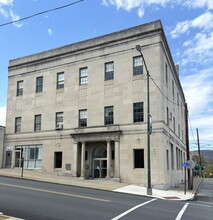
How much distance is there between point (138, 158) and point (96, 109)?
6.77 metres

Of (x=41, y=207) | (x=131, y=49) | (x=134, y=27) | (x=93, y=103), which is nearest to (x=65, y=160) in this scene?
(x=93, y=103)

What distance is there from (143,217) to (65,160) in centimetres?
2109

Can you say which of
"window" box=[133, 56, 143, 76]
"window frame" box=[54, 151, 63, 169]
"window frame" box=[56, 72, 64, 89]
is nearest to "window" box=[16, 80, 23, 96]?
"window frame" box=[56, 72, 64, 89]

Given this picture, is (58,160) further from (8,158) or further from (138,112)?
(138,112)

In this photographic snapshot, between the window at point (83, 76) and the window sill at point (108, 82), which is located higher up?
the window at point (83, 76)

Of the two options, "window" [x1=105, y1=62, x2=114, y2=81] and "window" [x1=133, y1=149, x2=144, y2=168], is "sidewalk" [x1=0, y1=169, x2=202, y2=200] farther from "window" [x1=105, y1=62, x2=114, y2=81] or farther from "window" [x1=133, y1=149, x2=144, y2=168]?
"window" [x1=105, y1=62, x2=114, y2=81]

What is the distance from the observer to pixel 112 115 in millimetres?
29531

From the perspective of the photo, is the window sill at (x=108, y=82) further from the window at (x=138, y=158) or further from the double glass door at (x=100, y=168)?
the double glass door at (x=100, y=168)

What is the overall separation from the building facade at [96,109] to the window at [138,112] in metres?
0.08

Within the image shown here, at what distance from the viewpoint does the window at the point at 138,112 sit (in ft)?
91.8

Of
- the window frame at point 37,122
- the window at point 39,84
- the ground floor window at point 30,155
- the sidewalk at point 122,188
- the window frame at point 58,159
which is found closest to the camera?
the sidewalk at point 122,188

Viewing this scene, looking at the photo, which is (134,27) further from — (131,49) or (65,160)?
A: (65,160)

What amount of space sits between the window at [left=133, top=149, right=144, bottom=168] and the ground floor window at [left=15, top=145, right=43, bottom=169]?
11661 millimetres

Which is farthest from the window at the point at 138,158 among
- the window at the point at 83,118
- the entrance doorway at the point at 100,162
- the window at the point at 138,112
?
the window at the point at 83,118
